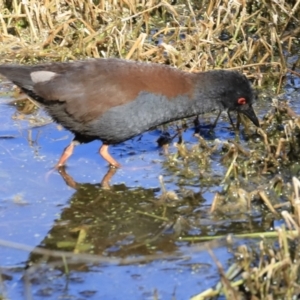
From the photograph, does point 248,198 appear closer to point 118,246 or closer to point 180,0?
point 118,246

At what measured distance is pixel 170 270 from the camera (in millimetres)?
4102

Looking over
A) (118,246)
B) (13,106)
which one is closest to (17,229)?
(118,246)

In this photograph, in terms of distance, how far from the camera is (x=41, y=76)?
5.44m

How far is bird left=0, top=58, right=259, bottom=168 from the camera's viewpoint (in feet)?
17.6

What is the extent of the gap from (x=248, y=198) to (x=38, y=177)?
1547mm

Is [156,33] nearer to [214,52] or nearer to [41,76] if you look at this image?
[214,52]

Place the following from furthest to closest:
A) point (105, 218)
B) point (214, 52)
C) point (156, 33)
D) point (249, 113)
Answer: point (156, 33)
point (214, 52)
point (249, 113)
point (105, 218)

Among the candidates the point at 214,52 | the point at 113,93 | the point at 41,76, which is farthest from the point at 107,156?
Result: the point at 214,52

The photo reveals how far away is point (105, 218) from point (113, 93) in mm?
913

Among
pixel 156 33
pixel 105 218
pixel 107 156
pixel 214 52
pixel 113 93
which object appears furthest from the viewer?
pixel 156 33

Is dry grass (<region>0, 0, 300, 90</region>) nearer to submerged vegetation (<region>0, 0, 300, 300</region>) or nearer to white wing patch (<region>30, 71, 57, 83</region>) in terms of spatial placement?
submerged vegetation (<region>0, 0, 300, 300</region>)

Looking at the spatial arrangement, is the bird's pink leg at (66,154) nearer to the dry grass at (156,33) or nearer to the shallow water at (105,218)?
the shallow water at (105,218)

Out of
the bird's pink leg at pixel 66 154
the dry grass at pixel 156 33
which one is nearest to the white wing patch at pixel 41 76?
the bird's pink leg at pixel 66 154

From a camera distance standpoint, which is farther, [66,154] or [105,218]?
[66,154]
